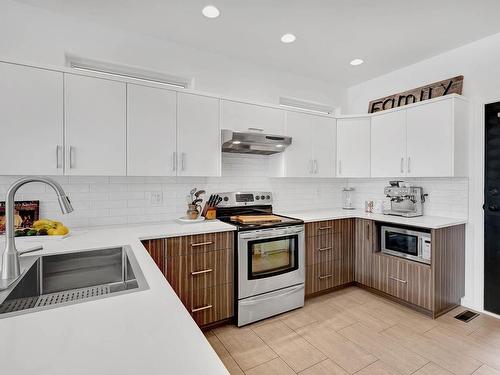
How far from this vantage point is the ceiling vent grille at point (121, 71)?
252cm

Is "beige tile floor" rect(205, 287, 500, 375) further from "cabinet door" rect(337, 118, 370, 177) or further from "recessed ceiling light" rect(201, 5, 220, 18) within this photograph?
"recessed ceiling light" rect(201, 5, 220, 18)

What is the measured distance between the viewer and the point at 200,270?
7.77 feet

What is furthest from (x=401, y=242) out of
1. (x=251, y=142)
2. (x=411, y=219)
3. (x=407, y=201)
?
(x=251, y=142)

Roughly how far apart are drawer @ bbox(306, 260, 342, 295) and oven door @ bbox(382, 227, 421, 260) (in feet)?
1.93

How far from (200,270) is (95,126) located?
4.90 ft

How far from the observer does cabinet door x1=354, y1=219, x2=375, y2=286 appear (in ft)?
10.5

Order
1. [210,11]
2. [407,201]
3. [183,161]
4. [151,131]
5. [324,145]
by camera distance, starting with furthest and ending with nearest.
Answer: [324,145] < [407,201] < [183,161] < [151,131] < [210,11]

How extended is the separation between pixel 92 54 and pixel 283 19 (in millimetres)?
1785

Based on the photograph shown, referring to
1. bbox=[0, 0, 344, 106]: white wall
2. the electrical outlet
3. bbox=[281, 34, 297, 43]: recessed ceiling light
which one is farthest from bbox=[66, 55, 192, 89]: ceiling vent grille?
the electrical outlet

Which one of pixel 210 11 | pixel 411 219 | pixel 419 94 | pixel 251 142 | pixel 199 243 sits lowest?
pixel 199 243

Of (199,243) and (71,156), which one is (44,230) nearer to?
(71,156)

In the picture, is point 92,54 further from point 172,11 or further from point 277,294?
point 277,294

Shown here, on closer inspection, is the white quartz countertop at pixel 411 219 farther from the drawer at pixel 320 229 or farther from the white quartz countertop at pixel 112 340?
the white quartz countertop at pixel 112 340

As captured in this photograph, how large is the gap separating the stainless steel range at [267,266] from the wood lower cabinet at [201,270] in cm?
11
